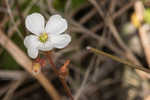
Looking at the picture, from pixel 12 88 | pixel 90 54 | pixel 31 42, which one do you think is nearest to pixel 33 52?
pixel 31 42

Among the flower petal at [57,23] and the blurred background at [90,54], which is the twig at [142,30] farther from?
the flower petal at [57,23]

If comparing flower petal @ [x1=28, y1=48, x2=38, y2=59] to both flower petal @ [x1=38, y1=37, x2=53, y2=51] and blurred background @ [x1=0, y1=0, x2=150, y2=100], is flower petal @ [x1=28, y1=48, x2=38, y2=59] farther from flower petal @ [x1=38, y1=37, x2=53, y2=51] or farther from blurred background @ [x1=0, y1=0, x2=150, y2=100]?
blurred background @ [x1=0, y1=0, x2=150, y2=100]

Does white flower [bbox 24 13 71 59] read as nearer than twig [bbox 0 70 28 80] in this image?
Yes

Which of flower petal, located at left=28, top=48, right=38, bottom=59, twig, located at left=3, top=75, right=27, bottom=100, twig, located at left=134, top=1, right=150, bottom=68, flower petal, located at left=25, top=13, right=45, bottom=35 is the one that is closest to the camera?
flower petal, located at left=28, top=48, right=38, bottom=59

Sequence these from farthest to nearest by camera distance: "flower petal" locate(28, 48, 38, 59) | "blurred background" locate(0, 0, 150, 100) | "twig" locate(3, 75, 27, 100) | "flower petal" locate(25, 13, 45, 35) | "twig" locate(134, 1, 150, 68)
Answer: "twig" locate(134, 1, 150, 68), "blurred background" locate(0, 0, 150, 100), "twig" locate(3, 75, 27, 100), "flower petal" locate(25, 13, 45, 35), "flower petal" locate(28, 48, 38, 59)

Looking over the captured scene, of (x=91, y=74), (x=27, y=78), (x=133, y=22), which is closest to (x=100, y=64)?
(x=91, y=74)

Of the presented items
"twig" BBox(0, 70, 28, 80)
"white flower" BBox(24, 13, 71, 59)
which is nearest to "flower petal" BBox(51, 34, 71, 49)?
"white flower" BBox(24, 13, 71, 59)

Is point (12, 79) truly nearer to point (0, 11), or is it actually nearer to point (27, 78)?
point (27, 78)
